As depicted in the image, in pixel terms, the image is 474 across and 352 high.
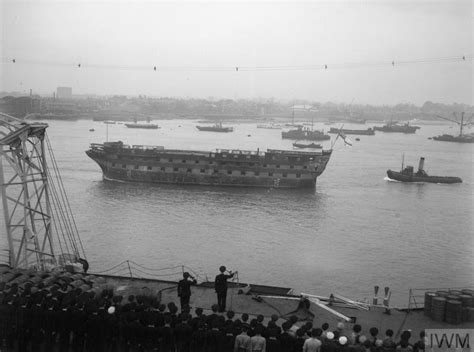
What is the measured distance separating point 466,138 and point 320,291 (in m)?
65.8

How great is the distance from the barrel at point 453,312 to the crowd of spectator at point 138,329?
5.60 ft

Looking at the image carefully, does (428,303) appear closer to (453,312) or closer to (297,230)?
(453,312)

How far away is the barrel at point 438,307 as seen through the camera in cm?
761

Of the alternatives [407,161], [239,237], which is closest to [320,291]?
[239,237]

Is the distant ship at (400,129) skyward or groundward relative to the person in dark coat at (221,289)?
skyward

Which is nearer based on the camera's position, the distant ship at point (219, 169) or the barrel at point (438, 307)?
the barrel at point (438, 307)

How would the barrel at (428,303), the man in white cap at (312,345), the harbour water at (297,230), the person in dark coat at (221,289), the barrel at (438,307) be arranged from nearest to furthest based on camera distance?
the man in white cap at (312,345) → the person in dark coat at (221,289) → the barrel at (438,307) → the barrel at (428,303) → the harbour water at (297,230)

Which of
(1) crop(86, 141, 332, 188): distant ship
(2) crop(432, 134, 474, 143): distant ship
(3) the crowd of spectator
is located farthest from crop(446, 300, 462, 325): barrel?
(2) crop(432, 134, 474, 143): distant ship

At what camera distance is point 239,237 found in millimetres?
18969
